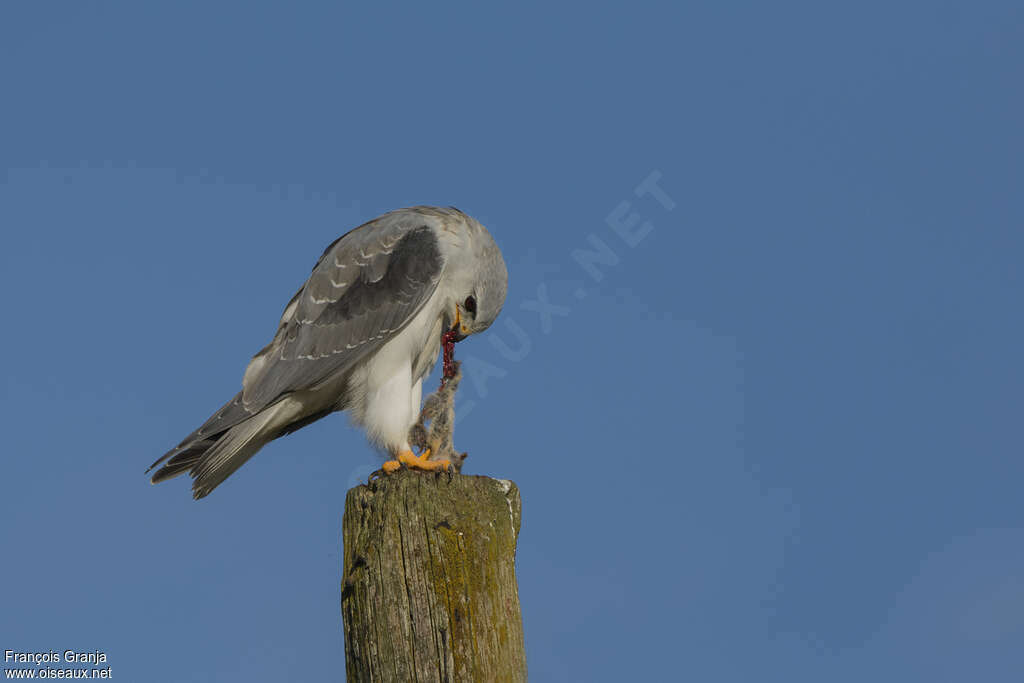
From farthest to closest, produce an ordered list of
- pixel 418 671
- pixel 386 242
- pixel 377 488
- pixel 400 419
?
pixel 386 242, pixel 400 419, pixel 377 488, pixel 418 671

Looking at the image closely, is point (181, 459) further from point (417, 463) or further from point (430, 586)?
point (430, 586)

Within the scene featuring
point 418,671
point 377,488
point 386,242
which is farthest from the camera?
point 386,242

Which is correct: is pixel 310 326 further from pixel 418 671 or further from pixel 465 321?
pixel 418 671

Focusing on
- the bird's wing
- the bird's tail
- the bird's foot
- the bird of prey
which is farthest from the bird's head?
A: the bird's tail

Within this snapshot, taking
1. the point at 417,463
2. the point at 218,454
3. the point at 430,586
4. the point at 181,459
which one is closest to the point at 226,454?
the point at 218,454

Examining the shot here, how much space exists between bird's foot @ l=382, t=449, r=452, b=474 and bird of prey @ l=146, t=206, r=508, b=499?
0.31 m

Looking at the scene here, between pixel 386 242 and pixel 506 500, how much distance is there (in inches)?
126

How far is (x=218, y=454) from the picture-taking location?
267 inches

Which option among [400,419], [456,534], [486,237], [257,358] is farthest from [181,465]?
[456,534]

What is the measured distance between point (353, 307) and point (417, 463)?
60.3 inches

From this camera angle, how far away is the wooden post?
4.03 metres

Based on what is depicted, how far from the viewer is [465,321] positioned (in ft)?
23.9

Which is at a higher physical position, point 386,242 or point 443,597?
point 386,242

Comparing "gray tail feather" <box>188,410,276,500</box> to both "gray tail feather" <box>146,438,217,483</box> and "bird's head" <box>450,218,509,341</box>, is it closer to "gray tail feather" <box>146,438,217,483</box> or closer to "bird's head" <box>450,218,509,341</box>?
"gray tail feather" <box>146,438,217,483</box>
